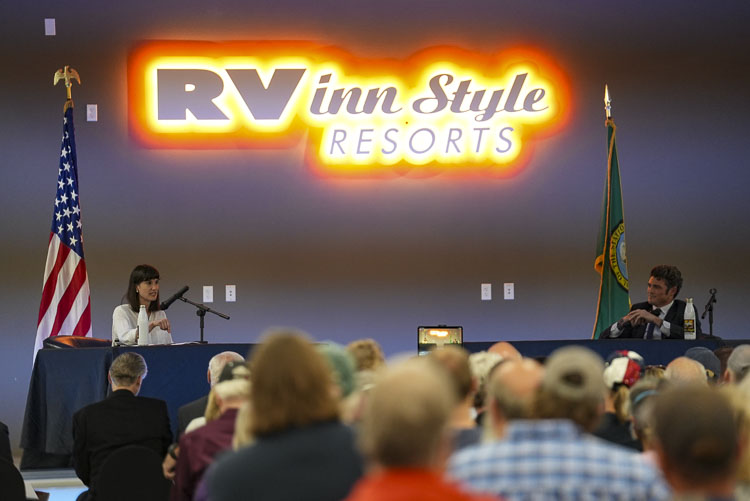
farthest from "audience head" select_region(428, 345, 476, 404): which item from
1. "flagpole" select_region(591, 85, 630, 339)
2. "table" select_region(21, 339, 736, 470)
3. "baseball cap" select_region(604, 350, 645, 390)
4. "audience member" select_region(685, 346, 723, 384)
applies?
"flagpole" select_region(591, 85, 630, 339)

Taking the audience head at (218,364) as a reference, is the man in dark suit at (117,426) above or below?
below

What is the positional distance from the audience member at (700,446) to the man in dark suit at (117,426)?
318cm

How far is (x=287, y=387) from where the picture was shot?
2236mm

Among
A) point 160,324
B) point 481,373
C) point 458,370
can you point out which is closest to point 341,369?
point 458,370

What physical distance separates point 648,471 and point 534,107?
6.22 meters

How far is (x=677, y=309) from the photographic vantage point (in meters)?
6.75

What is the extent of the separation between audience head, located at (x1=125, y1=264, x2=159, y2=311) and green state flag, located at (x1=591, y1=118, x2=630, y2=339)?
3208mm

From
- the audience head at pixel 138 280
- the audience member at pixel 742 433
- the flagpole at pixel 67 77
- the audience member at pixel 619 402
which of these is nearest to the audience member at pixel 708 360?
the audience member at pixel 619 402

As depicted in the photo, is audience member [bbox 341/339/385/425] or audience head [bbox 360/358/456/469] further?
audience member [bbox 341/339/385/425]

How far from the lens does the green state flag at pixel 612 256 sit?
739 cm

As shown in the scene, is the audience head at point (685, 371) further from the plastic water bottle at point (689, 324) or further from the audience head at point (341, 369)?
the plastic water bottle at point (689, 324)

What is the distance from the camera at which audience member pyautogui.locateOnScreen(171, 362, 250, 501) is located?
3.38m

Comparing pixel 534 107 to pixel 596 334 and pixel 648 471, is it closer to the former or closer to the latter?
pixel 596 334

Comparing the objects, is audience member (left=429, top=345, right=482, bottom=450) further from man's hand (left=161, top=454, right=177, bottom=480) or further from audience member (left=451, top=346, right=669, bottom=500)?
man's hand (left=161, top=454, right=177, bottom=480)
